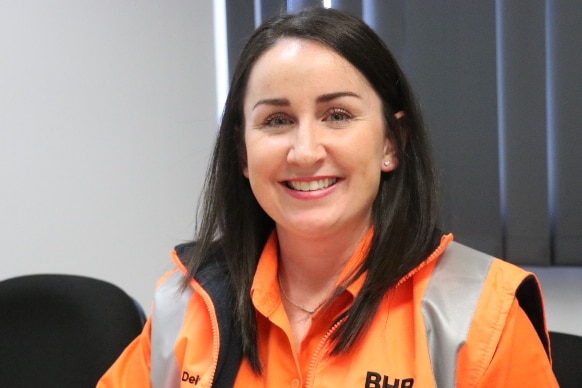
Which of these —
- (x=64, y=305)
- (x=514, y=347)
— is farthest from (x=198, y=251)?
(x=514, y=347)

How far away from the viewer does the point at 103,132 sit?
2020 mm

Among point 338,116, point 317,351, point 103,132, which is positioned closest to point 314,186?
point 338,116

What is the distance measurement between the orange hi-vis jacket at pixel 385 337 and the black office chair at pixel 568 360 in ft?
0.73

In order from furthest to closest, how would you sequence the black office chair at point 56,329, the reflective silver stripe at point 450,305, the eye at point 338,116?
the black office chair at point 56,329 → the eye at point 338,116 → the reflective silver stripe at point 450,305

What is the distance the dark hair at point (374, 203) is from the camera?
3.82ft

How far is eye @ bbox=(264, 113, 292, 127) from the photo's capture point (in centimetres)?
117

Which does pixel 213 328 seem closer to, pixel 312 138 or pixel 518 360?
pixel 312 138

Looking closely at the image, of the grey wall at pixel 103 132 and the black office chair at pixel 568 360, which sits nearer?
the black office chair at pixel 568 360

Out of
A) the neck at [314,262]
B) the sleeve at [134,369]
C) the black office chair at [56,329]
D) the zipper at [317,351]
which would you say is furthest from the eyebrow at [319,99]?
the black office chair at [56,329]

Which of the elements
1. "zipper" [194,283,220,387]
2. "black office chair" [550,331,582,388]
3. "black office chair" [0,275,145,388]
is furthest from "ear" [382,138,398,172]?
"black office chair" [0,275,145,388]

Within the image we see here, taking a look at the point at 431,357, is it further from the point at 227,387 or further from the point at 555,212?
the point at 555,212

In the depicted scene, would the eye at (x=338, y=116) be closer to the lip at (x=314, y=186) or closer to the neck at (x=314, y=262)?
the lip at (x=314, y=186)

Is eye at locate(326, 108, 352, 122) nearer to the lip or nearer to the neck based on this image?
the lip

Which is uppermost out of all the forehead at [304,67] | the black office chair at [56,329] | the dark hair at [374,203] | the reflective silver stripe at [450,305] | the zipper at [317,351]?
the forehead at [304,67]
